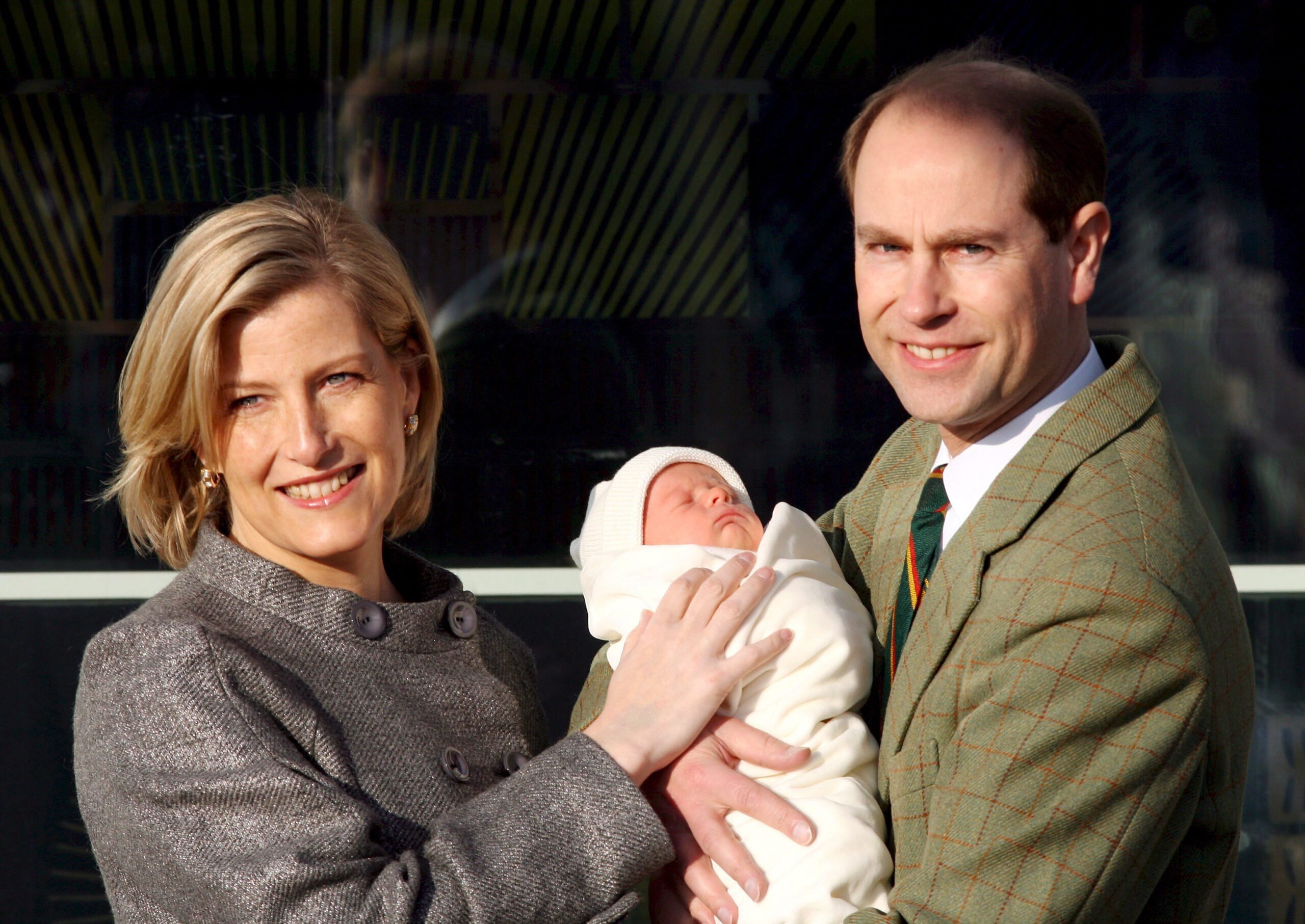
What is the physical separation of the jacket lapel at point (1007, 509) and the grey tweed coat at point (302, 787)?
0.41 metres

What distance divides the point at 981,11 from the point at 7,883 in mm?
3580

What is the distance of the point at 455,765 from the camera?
6.38 feet

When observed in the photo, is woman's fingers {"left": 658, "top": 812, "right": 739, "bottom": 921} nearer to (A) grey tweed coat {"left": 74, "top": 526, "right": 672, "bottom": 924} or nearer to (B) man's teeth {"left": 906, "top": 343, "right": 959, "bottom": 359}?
(A) grey tweed coat {"left": 74, "top": 526, "right": 672, "bottom": 924}

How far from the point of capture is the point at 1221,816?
167 centimetres

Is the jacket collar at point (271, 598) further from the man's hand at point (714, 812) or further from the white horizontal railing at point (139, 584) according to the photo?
the white horizontal railing at point (139, 584)

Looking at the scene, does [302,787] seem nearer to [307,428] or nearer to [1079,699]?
[307,428]

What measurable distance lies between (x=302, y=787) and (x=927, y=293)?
1081 millimetres

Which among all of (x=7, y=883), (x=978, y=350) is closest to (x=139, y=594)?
(x=7, y=883)

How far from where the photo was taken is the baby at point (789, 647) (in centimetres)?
175

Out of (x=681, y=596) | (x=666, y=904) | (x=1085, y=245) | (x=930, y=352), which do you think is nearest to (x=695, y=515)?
(x=681, y=596)

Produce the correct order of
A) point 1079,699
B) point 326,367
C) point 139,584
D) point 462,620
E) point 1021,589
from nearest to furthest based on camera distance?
point 1079,699, point 1021,589, point 326,367, point 462,620, point 139,584

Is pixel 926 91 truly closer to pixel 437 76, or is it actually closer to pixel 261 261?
pixel 261 261

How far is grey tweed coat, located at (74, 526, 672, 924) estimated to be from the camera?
163 cm

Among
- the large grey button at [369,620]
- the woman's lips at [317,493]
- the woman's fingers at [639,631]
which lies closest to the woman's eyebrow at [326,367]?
the woman's lips at [317,493]
